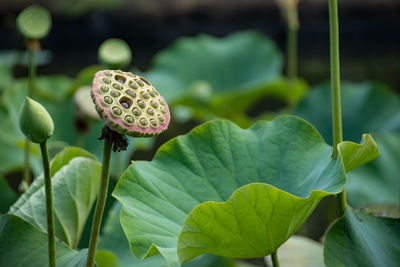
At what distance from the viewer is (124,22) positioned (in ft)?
17.8

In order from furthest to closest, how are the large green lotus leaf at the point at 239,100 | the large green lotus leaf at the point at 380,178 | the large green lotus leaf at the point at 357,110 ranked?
the large green lotus leaf at the point at 239,100 → the large green lotus leaf at the point at 357,110 → the large green lotus leaf at the point at 380,178

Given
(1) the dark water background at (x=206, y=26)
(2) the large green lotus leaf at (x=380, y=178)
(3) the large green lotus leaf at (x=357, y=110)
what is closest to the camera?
(2) the large green lotus leaf at (x=380, y=178)

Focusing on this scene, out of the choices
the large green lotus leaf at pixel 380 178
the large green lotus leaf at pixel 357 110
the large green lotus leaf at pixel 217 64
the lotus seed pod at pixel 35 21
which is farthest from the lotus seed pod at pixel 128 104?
the large green lotus leaf at pixel 217 64

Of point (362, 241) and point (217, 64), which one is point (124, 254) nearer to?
point (362, 241)

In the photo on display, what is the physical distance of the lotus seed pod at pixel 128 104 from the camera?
467mm

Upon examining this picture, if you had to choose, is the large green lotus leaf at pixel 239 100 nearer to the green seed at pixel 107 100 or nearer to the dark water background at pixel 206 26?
the green seed at pixel 107 100

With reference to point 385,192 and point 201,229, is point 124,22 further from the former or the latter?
point 201,229

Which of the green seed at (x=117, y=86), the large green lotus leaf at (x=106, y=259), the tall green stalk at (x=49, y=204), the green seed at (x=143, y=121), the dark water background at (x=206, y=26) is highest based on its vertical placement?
the green seed at (x=117, y=86)

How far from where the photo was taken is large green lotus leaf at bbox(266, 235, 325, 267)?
3.15 feet

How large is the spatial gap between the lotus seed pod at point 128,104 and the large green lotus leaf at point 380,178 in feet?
2.32

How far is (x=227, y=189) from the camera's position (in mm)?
690

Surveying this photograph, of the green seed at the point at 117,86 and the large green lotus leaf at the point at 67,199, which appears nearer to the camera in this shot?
the green seed at the point at 117,86

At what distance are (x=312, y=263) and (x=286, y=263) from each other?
0.05 m

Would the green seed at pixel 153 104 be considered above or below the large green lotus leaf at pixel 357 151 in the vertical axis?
above
